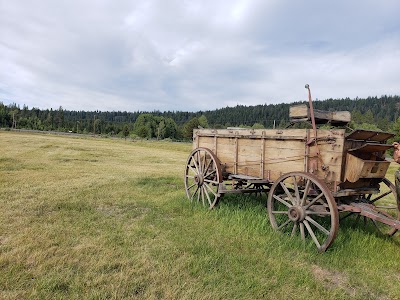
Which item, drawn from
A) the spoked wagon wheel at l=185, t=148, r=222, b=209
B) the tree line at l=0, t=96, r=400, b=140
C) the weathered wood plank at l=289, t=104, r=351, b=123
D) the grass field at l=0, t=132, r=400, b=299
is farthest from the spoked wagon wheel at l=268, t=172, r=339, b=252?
the tree line at l=0, t=96, r=400, b=140

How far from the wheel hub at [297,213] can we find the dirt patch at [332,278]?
92 cm

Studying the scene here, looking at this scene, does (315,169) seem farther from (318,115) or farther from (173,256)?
(173,256)

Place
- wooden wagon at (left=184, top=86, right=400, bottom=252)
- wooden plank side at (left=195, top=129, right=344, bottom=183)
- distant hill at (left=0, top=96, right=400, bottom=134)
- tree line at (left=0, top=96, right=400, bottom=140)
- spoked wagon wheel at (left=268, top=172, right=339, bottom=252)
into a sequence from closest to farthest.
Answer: spoked wagon wheel at (left=268, top=172, right=339, bottom=252) → wooden wagon at (left=184, top=86, right=400, bottom=252) → wooden plank side at (left=195, top=129, right=344, bottom=183) → tree line at (left=0, top=96, right=400, bottom=140) → distant hill at (left=0, top=96, right=400, bottom=134)

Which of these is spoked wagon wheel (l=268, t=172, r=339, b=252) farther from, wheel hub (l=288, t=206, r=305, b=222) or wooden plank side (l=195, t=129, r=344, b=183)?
wooden plank side (l=195, t=129, r=344, b=183)

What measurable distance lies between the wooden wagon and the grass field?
0.54m

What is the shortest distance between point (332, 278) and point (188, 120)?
161 meters

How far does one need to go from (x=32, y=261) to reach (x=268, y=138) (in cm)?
482

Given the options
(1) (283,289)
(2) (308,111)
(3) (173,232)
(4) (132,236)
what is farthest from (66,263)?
(2) (308,111)

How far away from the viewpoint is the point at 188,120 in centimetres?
16450

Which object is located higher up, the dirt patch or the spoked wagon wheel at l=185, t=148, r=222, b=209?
the spoked wagon wheel at l=185, t=148, r=222, b=209

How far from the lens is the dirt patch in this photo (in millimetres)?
4141

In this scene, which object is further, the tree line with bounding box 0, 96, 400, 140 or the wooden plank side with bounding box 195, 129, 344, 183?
the tree line with bounding box 0, 96, 400, 140

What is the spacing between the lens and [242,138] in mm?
7180

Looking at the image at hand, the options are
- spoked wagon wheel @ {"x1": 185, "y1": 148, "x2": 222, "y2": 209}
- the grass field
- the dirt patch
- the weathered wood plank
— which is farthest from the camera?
spoked wagon wheel @ {"x1": 185, "y1": 148, "x2": 222, "y2": 209}
